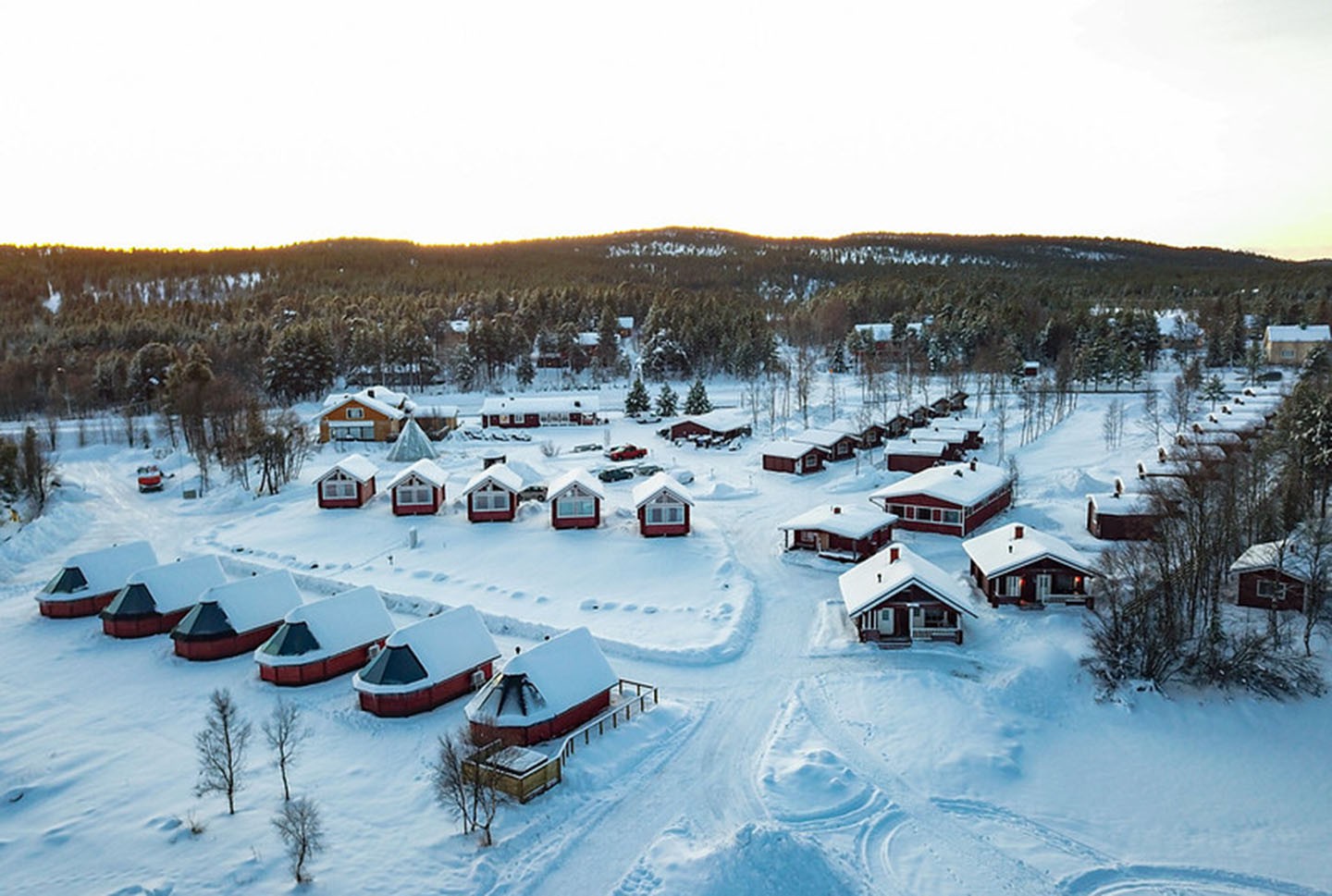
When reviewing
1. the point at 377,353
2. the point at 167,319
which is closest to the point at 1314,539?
the point at 377,353

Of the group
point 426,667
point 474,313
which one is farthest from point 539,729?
point 474,313

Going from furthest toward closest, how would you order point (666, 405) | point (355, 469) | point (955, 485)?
point (666, 405) → point (355, 469) → point (955, 485)

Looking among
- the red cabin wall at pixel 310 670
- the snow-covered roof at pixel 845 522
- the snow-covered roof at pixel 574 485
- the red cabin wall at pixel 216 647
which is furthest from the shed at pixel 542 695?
the snow-covered roof at pixel 574 485

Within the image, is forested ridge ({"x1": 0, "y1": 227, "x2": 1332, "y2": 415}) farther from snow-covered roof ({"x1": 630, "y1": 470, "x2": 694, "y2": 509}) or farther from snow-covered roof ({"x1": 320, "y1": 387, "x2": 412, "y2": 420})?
snow-covered roof ({"x1": 630, "y1": 470, "x2": 694, "y2": 509})

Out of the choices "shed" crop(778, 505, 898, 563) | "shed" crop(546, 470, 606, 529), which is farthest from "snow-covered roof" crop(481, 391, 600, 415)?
"shed" crop(778, 505, 898, 563)

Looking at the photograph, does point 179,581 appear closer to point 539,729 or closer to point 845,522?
point 539,729

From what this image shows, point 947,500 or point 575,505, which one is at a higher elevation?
point 947,500
